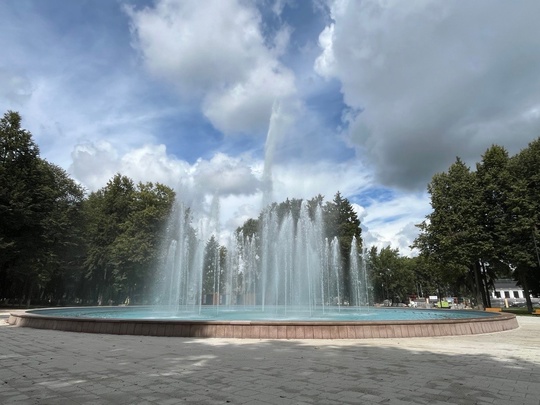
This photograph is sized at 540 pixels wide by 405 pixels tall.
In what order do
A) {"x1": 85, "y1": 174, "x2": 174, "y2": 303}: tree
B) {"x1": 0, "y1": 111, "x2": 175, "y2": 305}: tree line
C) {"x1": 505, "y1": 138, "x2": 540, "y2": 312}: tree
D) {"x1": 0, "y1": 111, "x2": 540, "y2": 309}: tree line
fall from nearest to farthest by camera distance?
{"x1": 505, "y1": 138, "x2": 540, "y2": 312}: tree
{"x1": 0, "y1": 111, "x2": 540, "y2": 309}: tree line
{"x1": 0, "y1": 111, "x2": 175, "y2": 305}: tree line
{"x1": 85, "y1": 174, "x2": 174, "y2": 303}: tree

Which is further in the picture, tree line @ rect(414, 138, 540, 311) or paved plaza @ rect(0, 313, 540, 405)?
tree line @ rect(414, 138, 540, 311)

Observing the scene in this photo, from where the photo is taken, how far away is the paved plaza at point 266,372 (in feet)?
16.1

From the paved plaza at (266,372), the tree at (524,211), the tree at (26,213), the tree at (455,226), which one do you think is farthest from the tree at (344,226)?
the paved plaza at (266,372)

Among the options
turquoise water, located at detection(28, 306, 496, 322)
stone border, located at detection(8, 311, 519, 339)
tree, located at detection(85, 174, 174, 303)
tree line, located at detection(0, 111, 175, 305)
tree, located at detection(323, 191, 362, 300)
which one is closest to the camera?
stone border, located at detection(8, 311, 519, 339)

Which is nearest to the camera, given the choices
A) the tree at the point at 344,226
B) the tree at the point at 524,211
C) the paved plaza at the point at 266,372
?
the paved plaza at the point at 266,372

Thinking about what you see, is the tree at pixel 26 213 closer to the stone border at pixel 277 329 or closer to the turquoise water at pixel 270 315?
the turquoise water at pixel 270 315

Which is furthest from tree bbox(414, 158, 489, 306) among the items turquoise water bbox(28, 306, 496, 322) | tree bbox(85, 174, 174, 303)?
tree bbox(85, 174, 174, 303)

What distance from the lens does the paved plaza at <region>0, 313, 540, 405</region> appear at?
A: 193 inches

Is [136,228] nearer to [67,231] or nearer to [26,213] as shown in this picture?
[67,231]

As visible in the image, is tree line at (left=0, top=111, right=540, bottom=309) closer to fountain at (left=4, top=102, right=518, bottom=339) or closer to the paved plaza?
fountain at (left=4, top=102, right=518, bottom=339)

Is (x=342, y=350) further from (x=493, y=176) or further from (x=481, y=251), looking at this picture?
(x=493, y=176)

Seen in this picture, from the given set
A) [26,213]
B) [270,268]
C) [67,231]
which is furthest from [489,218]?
[67,231]

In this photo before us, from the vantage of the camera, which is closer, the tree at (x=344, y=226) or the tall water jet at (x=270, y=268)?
the tall water jet at (x=270, y=268)

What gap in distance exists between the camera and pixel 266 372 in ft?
21.1
